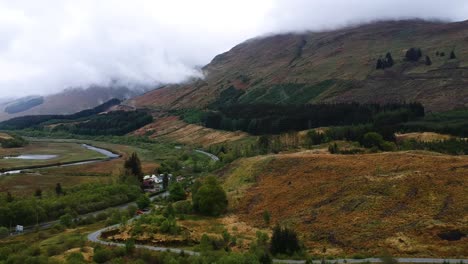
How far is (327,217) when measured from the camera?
254 feet

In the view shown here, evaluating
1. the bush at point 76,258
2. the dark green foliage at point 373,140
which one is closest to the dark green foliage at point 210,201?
the bush at point 76,258

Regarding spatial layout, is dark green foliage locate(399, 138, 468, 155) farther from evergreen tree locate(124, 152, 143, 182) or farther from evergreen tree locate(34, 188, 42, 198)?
evergreen tree locate(34, 188, 42, 198)

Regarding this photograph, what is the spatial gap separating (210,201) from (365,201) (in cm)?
3121

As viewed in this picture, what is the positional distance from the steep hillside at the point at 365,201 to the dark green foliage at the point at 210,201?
2.93 m

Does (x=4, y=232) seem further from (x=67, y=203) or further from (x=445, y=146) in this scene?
(x=445, y=146)

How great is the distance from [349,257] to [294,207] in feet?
88.0

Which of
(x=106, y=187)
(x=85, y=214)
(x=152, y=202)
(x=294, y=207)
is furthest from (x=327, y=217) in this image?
(x=106, y=187)

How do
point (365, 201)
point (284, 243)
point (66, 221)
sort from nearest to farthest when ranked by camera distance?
point (284, 243) → point (365, 201) → point (66, 221)

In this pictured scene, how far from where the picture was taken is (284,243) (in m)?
63.9

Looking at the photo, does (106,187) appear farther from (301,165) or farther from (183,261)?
(183,261)

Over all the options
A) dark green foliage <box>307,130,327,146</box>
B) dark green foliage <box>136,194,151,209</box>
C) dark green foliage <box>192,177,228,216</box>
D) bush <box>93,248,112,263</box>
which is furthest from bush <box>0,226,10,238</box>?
dark green foliage <box>307,130,327,146</box>

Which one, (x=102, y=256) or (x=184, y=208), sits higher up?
(x=102, y=256)

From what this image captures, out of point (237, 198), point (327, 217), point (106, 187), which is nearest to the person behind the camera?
point (327, 217)

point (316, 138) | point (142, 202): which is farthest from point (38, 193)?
point (316, 138)
